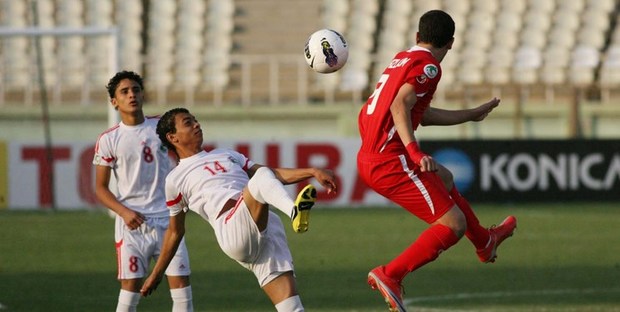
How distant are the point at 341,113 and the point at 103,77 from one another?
5.02m

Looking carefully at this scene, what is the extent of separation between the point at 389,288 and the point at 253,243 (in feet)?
3.84

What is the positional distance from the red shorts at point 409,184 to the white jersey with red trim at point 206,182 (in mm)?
1014

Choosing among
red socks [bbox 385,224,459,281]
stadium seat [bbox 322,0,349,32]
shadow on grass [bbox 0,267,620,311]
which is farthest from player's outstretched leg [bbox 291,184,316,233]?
stadium seat [bbox 322,0,349,32]

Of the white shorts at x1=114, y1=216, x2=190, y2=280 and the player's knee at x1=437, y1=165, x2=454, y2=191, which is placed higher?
the player's knee at x1=437, y1=165, x2=454, y2=191

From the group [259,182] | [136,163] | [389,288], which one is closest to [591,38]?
[136,163]

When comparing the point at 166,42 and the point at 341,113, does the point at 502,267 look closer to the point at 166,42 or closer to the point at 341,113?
the point at 341,113

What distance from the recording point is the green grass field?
36.8 feet

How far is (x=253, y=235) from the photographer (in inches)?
295

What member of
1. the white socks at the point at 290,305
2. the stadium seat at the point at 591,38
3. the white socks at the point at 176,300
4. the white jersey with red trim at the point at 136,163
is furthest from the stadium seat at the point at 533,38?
the white socks at the point at 290,305

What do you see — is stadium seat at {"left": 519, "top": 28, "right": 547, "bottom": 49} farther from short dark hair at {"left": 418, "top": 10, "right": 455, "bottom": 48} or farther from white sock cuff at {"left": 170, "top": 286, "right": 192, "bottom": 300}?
white sock cuff at {"left": 170, "top": 286, "right": 192, "bottom": 300}

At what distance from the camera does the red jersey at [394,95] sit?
833 centimetres

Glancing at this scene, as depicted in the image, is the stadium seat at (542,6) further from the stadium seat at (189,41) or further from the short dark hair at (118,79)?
the short dark hair at (118,79)

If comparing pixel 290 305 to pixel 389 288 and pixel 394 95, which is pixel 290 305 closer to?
pixel 389 288

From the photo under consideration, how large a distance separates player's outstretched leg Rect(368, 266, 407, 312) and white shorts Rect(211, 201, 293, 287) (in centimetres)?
82
